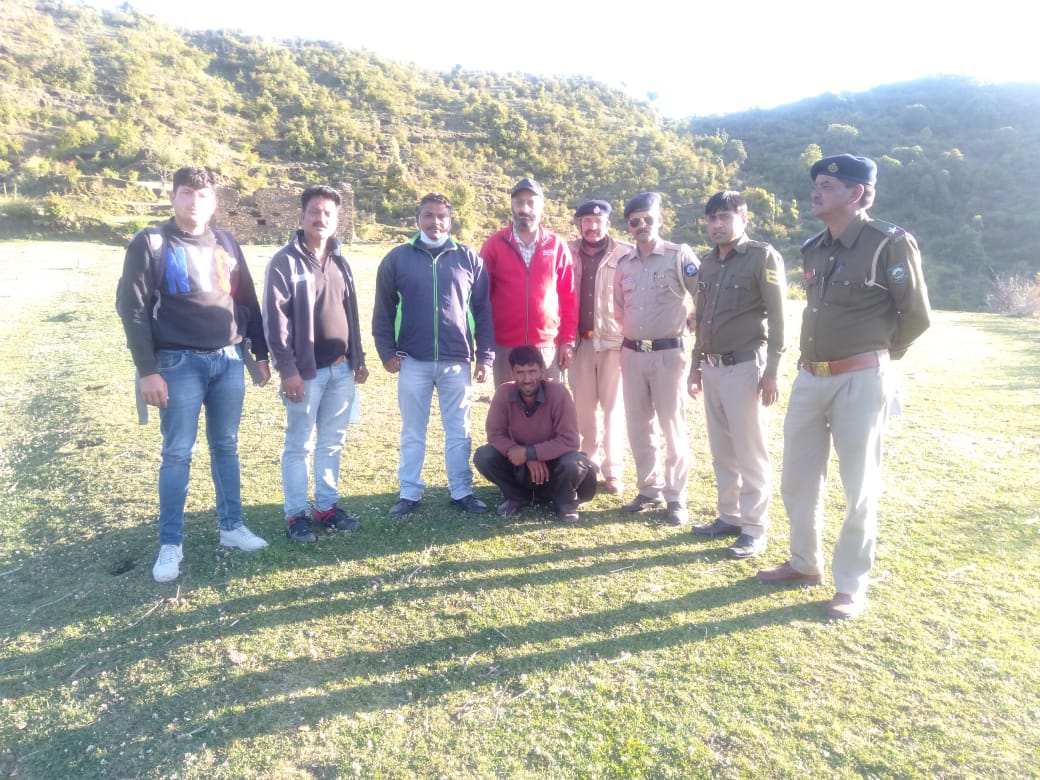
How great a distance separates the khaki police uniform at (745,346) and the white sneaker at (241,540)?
275 cm

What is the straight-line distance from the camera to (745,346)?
352 centimetres

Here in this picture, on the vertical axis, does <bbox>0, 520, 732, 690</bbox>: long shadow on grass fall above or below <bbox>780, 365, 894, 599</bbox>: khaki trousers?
below

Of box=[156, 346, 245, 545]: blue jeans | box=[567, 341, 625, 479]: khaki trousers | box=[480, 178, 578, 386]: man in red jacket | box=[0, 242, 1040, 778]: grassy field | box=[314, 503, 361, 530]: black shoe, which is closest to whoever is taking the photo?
box=[0, 242, 1040, 778]: grassy field

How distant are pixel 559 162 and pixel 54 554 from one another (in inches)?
1844

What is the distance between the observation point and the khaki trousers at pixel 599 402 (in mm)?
4387

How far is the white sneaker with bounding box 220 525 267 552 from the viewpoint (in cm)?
350

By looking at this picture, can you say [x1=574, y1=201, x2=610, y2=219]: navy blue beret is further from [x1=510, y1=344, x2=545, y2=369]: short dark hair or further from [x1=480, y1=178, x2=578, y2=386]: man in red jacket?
[x1=510, y1=344, x2=545, y2=369]: short dark hair

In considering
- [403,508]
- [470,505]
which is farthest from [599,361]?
[403,508]

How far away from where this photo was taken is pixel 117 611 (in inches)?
115

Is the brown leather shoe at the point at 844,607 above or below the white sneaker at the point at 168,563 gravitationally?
below

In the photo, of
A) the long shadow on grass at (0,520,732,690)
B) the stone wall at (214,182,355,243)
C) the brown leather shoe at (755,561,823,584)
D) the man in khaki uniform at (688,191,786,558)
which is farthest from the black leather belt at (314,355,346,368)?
the stone wall at (214,182,355,243)

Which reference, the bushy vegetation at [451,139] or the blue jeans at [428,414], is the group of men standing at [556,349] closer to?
the blue jeans at [428,414]

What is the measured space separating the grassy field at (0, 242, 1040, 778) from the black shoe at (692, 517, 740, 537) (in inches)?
3.8

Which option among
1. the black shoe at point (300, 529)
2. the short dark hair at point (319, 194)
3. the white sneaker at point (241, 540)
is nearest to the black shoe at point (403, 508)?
the black shoe at point (300, 529)
